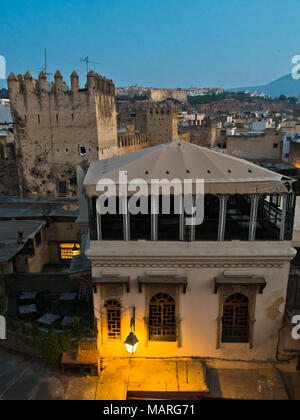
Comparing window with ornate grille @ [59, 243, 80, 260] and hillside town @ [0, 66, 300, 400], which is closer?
hillside town @ [0, 66, 300, 400]

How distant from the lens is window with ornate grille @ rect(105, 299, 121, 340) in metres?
8.68

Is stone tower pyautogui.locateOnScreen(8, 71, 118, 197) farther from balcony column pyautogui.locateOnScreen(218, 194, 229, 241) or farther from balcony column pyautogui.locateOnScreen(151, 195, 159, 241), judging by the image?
balcony column pyautogui.locateOnScreen(218, 194, 229, 241)

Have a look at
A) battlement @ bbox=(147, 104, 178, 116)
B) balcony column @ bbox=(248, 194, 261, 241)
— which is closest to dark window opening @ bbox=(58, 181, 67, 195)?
balcony column @ bbox=(248, 194, 261, 241)

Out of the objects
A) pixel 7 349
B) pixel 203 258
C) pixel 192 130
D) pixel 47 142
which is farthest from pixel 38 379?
pixel 192 130

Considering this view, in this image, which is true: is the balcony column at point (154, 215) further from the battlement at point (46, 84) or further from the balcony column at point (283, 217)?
the battlement at point (46, 84)

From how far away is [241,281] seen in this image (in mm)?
8195

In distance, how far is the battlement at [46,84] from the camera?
2283 centimetres

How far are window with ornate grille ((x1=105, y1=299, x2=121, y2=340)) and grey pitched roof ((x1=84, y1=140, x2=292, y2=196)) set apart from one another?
293 centimetres

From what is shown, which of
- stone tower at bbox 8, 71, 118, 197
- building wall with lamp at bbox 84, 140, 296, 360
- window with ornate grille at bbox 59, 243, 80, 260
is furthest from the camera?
stone tower at bbox 8, 71, 118, 197

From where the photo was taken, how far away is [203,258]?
8.23 meters

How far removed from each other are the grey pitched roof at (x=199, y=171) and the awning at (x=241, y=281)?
2.14 m

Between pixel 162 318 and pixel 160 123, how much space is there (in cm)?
3680
